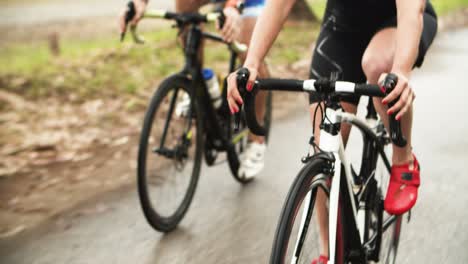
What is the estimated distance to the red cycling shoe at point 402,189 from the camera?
2.80m

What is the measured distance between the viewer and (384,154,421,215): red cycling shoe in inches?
110

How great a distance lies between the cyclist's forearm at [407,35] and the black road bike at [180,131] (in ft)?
4.85

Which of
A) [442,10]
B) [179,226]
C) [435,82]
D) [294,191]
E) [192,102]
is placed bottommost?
[442,10]

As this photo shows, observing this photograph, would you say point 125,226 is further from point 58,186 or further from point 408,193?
point 408,193

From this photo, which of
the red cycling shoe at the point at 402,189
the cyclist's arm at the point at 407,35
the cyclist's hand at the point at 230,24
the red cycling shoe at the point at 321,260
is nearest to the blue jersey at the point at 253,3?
the cyclist's hand at the point at 230,24

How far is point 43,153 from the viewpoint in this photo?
17.6 feet

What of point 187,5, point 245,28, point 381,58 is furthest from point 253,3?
point 381,58

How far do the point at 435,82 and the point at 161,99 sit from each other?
16.3 feet

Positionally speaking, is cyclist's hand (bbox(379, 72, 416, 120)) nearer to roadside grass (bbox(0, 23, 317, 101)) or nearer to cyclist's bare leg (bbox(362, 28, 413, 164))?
cyclist's bare leg (bbox(362, 28, 413, 164))

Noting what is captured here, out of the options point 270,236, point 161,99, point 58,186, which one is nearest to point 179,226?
point 270,236

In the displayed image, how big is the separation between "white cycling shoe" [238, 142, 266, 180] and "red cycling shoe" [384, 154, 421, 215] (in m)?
1.84

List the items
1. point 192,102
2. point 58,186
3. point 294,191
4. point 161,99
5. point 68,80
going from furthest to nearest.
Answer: point 68,80 → point 58,186 → point 192,102 → point 161,99 → point 294,191

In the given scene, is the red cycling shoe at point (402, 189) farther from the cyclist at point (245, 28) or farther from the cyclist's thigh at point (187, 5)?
the cyclist's thigh at point (187, 5)

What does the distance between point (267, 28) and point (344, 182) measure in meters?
0.71
